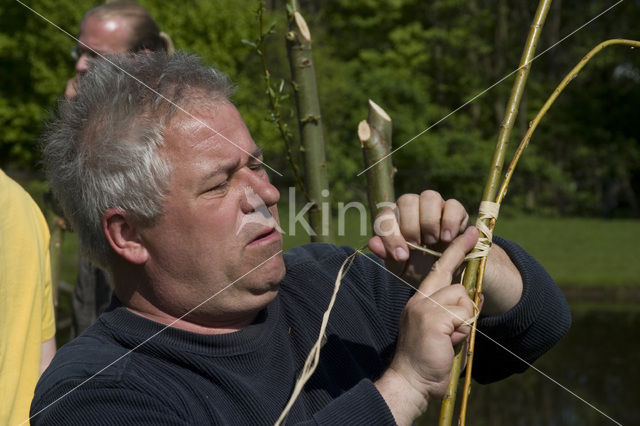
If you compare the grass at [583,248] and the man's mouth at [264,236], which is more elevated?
the man's mouth at [264,236]

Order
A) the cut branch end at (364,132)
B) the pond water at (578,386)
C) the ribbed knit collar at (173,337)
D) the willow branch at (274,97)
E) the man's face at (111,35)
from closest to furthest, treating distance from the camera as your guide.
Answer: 1. the ribbed knit collar at (173,337)
2. the cut branch end at (364,132)
3. the willow branch at (274,97)
4. the man's face at (111,35)
5. the pond water at (578,386)

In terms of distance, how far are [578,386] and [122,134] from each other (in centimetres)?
865

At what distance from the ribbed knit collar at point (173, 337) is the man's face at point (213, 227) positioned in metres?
0.07

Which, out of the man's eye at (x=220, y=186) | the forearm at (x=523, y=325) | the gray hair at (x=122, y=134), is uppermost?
the gray hair at (x=122, y=134)

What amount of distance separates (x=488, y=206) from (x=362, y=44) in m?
30.9

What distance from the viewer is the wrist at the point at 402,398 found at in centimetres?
175

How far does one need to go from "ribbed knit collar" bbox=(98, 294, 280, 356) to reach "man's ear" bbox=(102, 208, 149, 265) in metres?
0.14

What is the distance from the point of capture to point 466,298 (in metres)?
1.75

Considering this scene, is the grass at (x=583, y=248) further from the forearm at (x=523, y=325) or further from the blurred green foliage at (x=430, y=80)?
the forearm at (x=523, y=325)

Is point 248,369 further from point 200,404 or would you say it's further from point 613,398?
point 613,398

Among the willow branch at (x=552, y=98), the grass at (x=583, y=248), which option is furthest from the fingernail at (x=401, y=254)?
the grass at (x=583, y=248)

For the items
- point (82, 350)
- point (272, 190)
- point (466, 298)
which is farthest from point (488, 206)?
point (82, 350)

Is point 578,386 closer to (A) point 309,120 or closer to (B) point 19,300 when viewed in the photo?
(A) point 309,120

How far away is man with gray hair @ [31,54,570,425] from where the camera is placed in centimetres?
177
